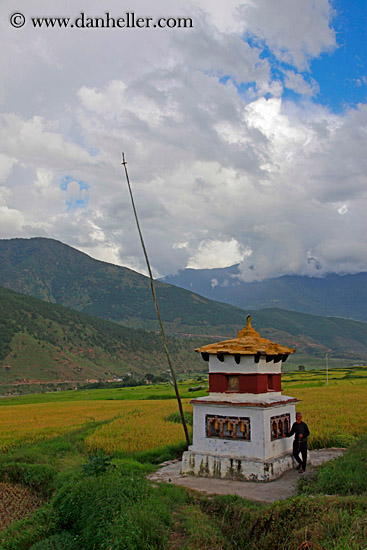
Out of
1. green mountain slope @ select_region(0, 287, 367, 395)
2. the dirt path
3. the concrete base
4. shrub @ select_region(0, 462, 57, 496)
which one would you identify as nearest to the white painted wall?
the concrete base

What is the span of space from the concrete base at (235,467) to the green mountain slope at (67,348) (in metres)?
64.7

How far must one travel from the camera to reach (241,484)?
13.9m

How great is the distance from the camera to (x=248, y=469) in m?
14.3

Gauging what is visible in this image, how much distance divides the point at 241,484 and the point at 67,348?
316 ft

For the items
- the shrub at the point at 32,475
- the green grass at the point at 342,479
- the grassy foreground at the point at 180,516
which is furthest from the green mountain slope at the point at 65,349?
the green grass at the point at 342,479

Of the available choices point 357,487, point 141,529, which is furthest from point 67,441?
point 357,487

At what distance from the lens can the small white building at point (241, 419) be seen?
572 inches

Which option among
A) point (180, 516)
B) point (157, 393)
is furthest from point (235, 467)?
Answer: point (157, 393)

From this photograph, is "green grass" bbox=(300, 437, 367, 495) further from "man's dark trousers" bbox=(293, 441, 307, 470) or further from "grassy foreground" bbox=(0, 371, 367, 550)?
"man's dark trousers" bbox=(293, 441, 307, 470)

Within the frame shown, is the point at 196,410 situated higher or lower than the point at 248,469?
higher

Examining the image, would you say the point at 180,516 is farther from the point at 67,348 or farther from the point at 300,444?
the point at 67,348

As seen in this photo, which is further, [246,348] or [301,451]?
[246,348]

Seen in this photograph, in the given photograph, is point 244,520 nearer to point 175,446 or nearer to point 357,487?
point 357,487

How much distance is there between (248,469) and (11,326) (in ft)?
307
